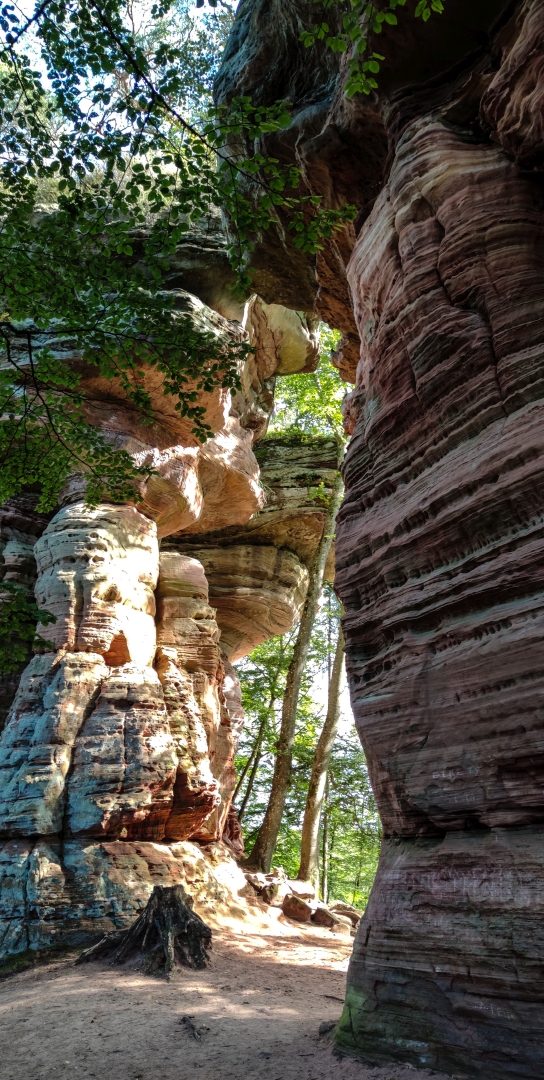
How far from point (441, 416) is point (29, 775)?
896cm

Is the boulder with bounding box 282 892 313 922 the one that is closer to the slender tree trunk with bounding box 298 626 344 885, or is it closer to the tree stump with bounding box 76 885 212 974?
the slender tree trunk with bounding box 298 626 344 885

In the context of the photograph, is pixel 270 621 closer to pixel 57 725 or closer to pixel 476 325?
pixel 57 725

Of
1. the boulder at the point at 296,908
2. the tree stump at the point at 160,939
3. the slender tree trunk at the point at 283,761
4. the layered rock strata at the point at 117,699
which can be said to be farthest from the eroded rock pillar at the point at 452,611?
the slender tree trunk at the point at 283,761

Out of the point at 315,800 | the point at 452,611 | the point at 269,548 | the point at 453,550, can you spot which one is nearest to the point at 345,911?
the point at 315,800

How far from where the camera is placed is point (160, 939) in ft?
27.7

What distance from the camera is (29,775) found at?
424 inches

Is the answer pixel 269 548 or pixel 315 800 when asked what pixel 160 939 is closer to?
pixel 315 800

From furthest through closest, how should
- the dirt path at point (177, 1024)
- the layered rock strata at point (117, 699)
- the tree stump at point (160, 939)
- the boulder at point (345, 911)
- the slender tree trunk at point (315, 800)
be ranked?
the boulder at point (345, 911) < the slender tree trunk at point (315, 800) < the layered rock strata at point (117, 699) < the tree stump at point (160, 939) < the dirt path at point (177, 1024)

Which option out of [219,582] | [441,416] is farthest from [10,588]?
[219,582]

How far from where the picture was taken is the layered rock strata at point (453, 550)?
13.5 ft

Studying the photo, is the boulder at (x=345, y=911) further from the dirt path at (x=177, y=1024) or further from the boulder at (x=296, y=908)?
the dirt path at (x=177, y=1024)

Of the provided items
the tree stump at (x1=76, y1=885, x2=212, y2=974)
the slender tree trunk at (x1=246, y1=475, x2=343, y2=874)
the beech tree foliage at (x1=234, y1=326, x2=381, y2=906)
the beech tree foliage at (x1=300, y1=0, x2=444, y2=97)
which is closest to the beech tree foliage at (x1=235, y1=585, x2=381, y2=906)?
the beech tree foliage at (x1=234, y1=326, x2=381, y2=906)

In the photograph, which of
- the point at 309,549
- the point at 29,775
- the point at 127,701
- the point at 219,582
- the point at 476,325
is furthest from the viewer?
the point at 309,549

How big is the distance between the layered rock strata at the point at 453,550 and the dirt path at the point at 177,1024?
2.34ft
